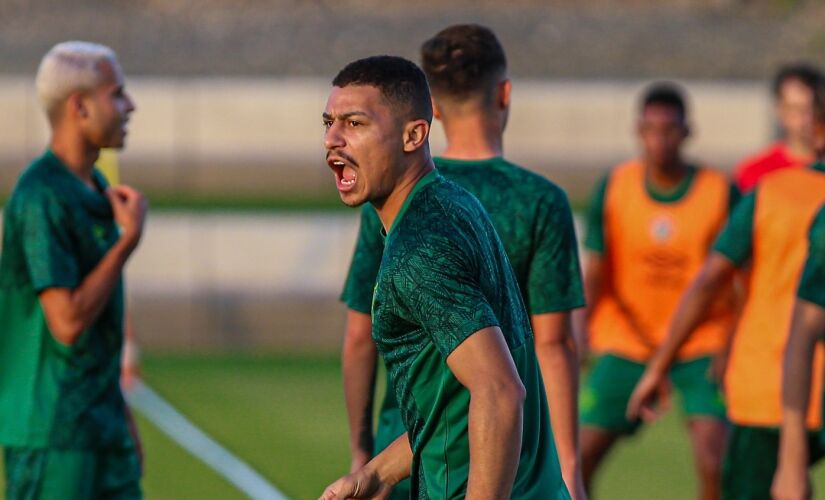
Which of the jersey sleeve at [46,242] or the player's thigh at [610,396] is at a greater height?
the jersey sleeve at [46,242]

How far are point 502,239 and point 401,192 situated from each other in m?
1.39

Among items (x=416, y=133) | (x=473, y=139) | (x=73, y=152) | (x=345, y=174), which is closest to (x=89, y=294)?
(x=73, y=152)

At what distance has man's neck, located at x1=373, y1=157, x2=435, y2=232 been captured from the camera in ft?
13.7

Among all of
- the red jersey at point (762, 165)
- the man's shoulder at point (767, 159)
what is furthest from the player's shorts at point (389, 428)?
the man's shoulder at point (767, 159)

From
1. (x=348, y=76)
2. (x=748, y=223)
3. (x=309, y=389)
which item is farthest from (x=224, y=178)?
(x=348, y=76)

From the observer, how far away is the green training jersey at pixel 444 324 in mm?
3918

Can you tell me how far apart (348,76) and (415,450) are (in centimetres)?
96

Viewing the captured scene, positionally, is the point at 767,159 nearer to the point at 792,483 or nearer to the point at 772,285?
the point at 772,285

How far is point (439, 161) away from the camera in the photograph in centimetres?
564

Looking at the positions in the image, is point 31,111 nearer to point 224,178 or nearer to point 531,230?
point 224,178

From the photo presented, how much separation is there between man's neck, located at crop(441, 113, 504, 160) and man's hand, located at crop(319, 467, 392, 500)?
1.49 meters

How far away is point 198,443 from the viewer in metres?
11.8

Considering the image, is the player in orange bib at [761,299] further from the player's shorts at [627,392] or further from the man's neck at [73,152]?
the man's neck at [73,152]

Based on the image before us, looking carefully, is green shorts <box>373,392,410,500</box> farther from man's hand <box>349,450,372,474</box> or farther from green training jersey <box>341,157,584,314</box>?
green training jersey <box>341,157,584,314</box>
